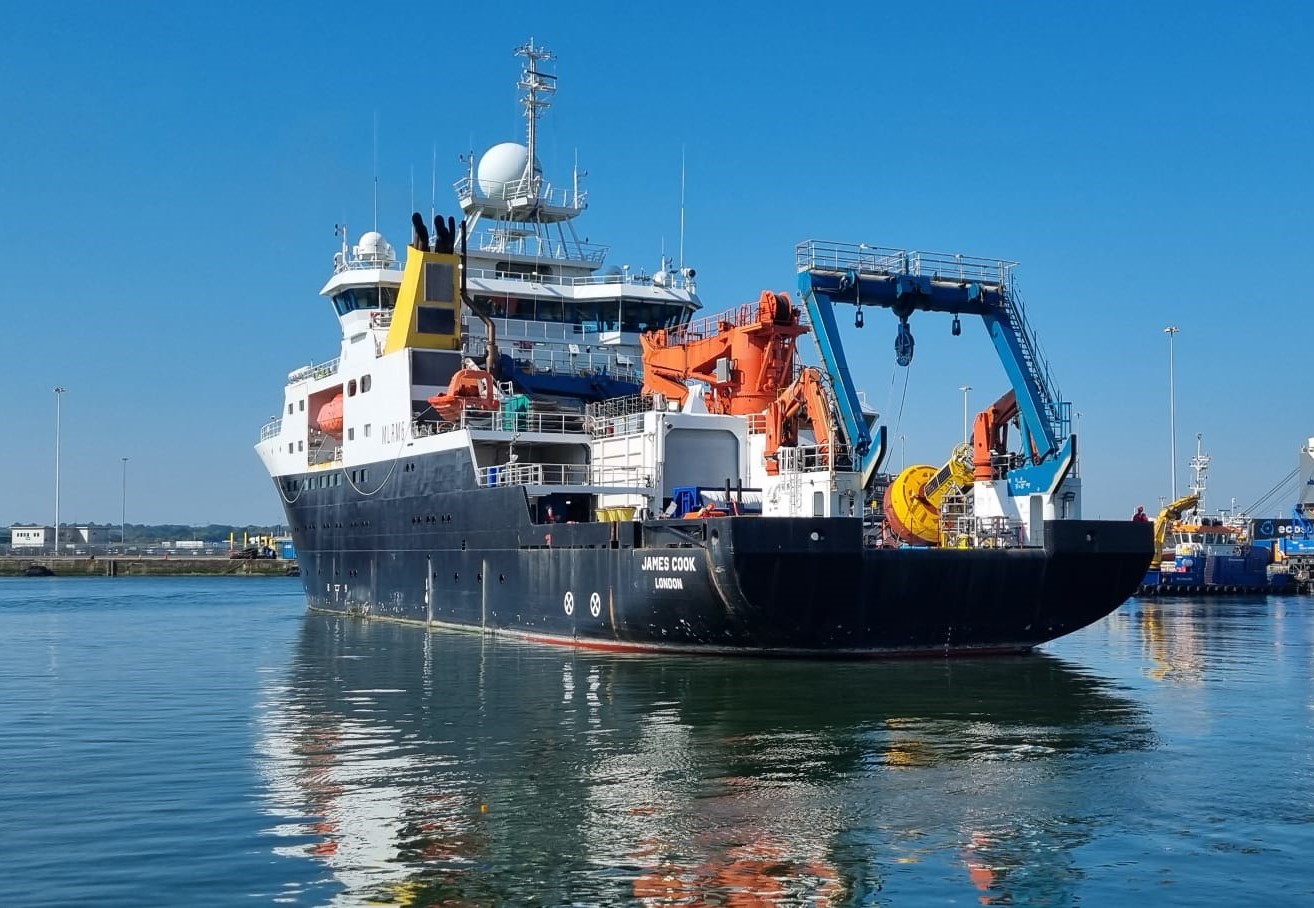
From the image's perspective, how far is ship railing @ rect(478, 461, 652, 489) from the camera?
29.6 meters

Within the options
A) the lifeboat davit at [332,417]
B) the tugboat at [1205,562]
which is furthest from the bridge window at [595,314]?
Answer: the tugboat at [1205,562]

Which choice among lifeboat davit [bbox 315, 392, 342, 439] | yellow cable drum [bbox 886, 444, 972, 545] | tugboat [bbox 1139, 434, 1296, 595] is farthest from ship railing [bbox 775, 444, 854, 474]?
tugboat [bbox 1139, 434, 1296, 595]

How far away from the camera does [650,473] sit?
2930 cm

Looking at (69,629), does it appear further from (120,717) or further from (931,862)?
(931,862)

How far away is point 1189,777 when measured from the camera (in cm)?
1497

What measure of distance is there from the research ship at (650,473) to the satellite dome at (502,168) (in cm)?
9

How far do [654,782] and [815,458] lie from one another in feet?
43.6

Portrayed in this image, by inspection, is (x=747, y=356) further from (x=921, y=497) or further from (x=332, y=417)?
(x=332, y=417)

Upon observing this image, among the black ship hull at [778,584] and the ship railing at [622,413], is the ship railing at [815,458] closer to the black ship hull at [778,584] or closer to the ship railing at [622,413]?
the black ship hull at [778,584]

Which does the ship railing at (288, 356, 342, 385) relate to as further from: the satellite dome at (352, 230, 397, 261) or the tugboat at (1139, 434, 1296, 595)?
the tugboat at (1139, 434, 1296, 595)

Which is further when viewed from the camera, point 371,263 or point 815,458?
point 371,263

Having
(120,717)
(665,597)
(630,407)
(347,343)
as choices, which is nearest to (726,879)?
(120,717)

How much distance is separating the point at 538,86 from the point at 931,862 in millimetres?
36238

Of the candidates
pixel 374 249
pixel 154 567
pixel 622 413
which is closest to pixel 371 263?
pixel 374 249
